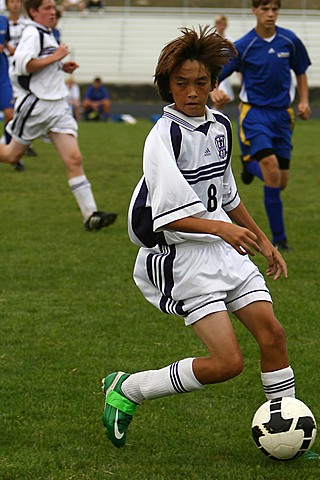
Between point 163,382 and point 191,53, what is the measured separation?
135 centimetres

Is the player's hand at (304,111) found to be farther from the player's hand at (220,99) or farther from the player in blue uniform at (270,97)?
the player's hand at (220,99)

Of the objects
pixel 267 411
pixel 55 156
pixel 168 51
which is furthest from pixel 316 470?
pixel 55 156

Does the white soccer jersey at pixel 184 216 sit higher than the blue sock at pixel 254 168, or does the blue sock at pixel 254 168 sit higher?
the white soccer jersey at pixel 184 216

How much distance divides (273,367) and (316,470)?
441 mm

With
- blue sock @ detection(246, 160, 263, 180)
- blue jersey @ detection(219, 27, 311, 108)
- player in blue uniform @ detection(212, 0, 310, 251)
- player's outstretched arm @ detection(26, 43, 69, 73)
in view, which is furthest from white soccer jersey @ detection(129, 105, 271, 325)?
player's outstretched arm @ detection(26, 43, 69, 73)

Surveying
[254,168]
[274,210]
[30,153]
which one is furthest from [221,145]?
[30,153]

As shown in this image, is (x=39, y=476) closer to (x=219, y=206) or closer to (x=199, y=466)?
(x=199, y=466)

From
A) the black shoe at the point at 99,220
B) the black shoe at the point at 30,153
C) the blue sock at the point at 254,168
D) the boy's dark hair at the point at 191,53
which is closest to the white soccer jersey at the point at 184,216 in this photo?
the boy's dark hair at the point at 191,53

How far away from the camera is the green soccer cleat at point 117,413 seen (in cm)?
425

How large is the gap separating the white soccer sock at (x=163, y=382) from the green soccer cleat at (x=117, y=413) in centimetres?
3

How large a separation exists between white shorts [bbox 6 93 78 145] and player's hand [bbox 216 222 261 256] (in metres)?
5.66

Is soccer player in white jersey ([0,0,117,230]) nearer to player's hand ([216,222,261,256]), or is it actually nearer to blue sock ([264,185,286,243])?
blue sock ([264,185,286,243])

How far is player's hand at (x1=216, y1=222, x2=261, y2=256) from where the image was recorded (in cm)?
377

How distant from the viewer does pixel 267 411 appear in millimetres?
4109
